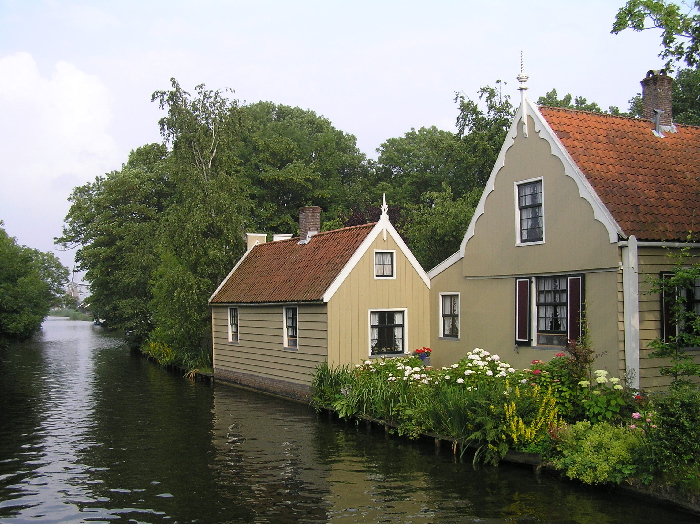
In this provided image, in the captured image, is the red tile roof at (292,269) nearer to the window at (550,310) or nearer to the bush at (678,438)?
the window at (550,310)

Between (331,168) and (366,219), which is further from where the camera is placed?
(331,168)

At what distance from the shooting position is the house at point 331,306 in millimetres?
19734

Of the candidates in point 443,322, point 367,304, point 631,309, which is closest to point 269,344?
point 367,304

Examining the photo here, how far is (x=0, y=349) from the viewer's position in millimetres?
44656

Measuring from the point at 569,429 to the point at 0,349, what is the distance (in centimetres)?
4252

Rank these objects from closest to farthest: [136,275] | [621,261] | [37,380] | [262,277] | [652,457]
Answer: [652,457] → [621,261] → [262,277] → [37,380] → [136,275]

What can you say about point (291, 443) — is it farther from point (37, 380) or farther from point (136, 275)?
point (136, 275)

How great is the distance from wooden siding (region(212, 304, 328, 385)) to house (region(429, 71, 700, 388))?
4.30 m

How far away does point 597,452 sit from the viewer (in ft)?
35.8

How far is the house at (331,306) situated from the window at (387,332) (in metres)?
0.03

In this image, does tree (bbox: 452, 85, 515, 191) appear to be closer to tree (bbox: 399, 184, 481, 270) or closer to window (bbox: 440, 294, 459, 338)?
tree (bbox: 399, 184, 481, 270)

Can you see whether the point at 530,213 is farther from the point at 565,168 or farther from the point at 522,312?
the point at 522,312

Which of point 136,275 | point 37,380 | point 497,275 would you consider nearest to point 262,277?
point 497,275

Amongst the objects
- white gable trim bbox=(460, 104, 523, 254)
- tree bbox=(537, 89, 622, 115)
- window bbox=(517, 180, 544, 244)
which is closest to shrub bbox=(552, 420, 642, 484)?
window bbox=(517, 180, 544, 244)
